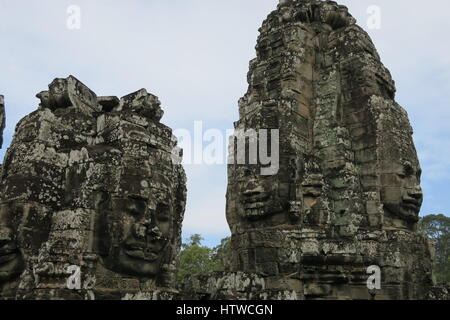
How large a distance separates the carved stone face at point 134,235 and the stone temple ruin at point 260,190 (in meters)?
0.02

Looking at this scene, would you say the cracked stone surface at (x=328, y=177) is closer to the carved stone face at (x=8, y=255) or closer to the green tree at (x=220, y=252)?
the carved stone face at (x=8, y=255)

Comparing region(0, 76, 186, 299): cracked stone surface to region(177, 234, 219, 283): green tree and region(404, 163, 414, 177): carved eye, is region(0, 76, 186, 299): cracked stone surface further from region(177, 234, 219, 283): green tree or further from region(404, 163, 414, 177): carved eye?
region(177, 234, 219, 283): green tree

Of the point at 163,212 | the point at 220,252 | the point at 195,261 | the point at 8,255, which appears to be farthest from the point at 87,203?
the point at 220,252

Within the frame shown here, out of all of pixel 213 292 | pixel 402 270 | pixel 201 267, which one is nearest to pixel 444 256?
pixel 201 267

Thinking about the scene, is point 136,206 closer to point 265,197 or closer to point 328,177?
point 265,197

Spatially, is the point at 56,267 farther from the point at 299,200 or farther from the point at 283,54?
the point at 283,54

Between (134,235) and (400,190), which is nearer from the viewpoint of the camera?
(134,235)

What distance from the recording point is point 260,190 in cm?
1222

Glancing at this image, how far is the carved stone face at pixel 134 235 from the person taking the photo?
19.9ft

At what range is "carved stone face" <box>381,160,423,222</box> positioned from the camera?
1216 centimetres

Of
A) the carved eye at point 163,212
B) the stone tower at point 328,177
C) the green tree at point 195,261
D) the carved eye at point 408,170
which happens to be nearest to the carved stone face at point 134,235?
the carved eye at point 163,212

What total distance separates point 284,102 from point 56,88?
7.22 metres

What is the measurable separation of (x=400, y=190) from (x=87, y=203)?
8.53 meters
